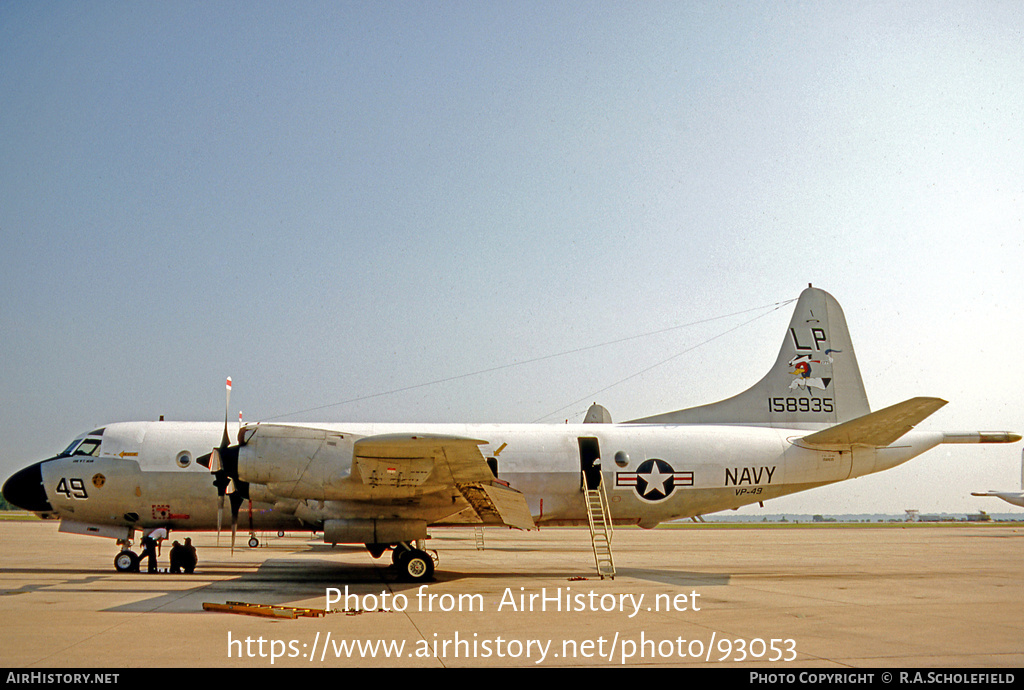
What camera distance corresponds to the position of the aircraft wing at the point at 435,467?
1188 cm

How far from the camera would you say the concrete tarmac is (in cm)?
686

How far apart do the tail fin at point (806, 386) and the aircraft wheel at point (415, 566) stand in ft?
23.8

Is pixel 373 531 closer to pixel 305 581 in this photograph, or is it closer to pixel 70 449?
pixel 305 581

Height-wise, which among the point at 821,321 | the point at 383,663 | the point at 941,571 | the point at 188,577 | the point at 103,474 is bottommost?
the point at 941,571

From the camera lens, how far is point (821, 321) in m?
18.9

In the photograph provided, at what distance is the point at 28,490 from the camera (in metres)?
15.7

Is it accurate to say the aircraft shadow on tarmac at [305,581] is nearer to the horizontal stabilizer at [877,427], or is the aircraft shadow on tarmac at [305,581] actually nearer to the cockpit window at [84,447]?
the cockpit window at [84,447]

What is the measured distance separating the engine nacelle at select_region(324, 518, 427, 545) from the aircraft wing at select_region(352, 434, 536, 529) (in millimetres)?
1250

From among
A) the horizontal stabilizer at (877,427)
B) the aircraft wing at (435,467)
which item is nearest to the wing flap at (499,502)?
the aircraft wing at (435,467)

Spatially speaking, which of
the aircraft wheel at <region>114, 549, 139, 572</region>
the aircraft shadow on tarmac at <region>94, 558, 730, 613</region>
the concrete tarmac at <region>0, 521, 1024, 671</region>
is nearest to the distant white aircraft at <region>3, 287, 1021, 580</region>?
the aircraft wheel at <region>114, 549, 139, 572</region>

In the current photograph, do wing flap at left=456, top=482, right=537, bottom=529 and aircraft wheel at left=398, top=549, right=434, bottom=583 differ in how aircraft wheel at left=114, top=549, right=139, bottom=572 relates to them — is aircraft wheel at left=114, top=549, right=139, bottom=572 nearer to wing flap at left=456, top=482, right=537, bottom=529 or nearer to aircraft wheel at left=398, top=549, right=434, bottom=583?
aircraft wheel at left=398, top=549, right=434, bottom=583

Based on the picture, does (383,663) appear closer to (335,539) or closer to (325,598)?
(325,598)
